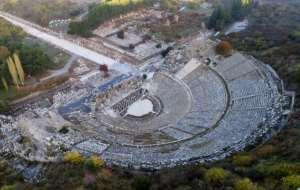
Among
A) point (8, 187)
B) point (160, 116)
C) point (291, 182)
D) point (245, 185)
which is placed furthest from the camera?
point (160, 116)

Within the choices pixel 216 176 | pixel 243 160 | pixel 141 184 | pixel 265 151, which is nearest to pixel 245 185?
pixel 216 176

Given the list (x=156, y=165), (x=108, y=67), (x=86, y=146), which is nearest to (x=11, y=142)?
(x=86, y=146)

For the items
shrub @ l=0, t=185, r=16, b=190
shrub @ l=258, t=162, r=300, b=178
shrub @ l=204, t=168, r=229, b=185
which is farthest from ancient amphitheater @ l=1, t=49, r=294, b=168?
shrub @ l=258, t=162, r=300, b=178

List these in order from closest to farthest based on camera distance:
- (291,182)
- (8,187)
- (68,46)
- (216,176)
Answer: (291,182)
(216,176)
(8,187)
(68,46)

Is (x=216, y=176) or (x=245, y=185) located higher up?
(x=245, y=185)

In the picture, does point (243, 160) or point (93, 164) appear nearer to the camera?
point (243, 160)

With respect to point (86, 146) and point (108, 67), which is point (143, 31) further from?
point (86, 146)

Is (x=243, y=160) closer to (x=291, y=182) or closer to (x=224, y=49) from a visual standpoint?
(x=291, y=182)
